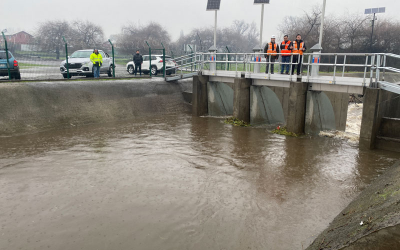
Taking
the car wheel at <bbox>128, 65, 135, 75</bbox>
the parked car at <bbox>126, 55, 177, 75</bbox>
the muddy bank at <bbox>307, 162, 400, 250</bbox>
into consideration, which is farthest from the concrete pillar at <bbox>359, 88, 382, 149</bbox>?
the car wheel at <bbox>128, 65, 135, 75</bbox>

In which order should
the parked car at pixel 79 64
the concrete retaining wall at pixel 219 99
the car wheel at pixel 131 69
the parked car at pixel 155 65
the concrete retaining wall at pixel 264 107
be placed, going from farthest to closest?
the car wheel at pixel 131 69 → the parked car at pixel 155 65 → the concrete retaining wall at pixel 219 99 → the parked car at pixel 79 64 → the concrete retaining wall at pixel 264 107

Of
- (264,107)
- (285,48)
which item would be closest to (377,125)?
(285,48)

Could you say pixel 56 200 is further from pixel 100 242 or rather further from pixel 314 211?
pixel 314 211

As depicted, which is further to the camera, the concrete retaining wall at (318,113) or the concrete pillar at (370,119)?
the concrete retaining wall at (318,113)

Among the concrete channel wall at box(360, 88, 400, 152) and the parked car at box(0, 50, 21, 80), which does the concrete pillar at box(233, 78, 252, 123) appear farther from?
the parked car at box(0, 50, 21, 80)

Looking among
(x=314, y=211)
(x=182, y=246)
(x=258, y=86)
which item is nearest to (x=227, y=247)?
(x=182, y=246)

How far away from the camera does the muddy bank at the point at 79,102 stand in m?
12.4

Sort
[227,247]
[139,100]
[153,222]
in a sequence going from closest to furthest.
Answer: [227,247] < [153,222] < [139,100]

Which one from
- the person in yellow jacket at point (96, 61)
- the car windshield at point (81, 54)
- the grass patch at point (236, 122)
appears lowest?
the grass patch at point (236, 122)

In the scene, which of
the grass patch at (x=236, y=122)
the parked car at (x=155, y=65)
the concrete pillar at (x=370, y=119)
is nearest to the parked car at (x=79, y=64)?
the parked car at (x=155, y=65)

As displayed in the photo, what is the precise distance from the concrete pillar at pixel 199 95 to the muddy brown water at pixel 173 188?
15.8 ft

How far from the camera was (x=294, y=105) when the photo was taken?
1248cm

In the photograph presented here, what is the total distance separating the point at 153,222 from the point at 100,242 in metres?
0.96

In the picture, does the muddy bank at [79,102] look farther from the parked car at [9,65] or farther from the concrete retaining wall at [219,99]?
the concrete retaining wall at [219,99]
